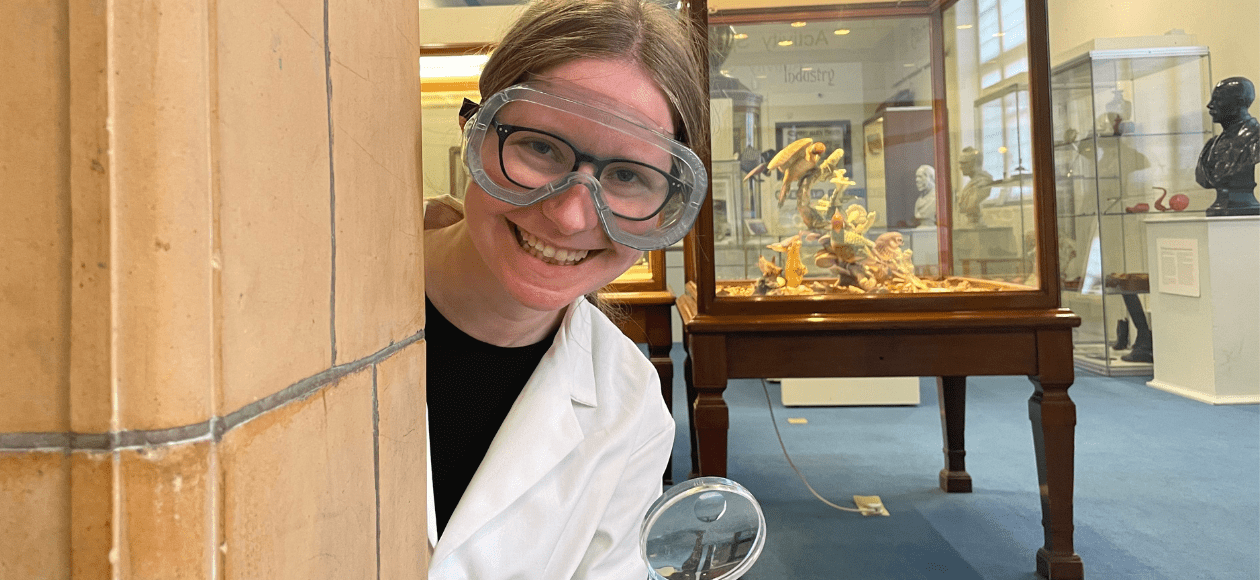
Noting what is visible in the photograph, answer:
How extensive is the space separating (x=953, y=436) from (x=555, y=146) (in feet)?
8.76

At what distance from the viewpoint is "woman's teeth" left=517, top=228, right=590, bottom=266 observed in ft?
3.22

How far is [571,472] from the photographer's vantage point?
1.12 meters

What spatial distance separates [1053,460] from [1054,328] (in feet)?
1.17

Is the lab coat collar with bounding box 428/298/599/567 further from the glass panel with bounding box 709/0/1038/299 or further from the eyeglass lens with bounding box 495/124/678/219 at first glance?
the glass panel with bounding box 709/0/1038/299

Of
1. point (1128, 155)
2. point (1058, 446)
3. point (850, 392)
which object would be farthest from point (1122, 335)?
point (1058, 446)

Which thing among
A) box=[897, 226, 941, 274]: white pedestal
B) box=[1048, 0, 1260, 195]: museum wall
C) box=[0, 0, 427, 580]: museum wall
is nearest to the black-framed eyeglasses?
box=[0, 0, 427, 580]: museum wall

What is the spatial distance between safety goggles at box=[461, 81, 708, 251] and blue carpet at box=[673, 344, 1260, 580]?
1.77 meters

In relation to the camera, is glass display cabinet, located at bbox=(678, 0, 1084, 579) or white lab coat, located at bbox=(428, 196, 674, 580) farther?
glass display cabinet, located at bbox=(678, 0, 1084, 579)

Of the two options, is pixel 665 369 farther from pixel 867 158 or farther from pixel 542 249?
pixel 542 249

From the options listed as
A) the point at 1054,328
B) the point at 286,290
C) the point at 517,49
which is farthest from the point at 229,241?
the point at 1054,328

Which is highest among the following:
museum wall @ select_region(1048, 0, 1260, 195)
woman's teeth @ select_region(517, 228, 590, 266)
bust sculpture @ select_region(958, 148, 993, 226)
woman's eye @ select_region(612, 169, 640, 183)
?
museum wall @ select_region(1048, 0, 1260, 195)

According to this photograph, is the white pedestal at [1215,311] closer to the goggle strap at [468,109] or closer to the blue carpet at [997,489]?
the blue carpet at [997,489]

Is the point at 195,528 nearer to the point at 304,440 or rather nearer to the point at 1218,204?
the point at 304,440

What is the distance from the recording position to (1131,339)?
Result: 19.2 ft
